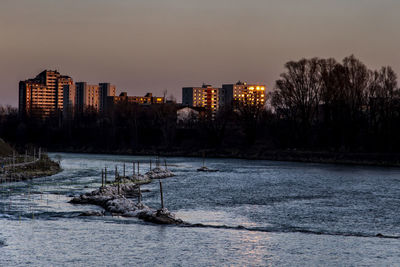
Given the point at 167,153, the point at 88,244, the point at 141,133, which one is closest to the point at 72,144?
the point at 141,133

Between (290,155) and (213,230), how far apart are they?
68642 millimetres

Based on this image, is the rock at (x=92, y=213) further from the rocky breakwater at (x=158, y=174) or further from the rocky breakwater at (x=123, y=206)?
the rocky breakwater at (x=158, y=174)

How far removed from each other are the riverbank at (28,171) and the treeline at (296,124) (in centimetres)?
4750

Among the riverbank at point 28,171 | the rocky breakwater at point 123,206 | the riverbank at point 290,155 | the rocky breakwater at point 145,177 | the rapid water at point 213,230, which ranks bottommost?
the rapid water at point 213,230

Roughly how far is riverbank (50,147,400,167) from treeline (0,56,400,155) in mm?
1194

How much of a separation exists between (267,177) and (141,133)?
76236 mm

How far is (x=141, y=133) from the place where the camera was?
432 feet

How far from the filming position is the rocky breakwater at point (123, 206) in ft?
93.0

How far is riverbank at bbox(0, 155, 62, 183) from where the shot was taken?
46.4m

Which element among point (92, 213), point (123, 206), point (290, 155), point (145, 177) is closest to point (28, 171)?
point (145, 177)

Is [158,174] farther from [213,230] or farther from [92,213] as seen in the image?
[213,230]

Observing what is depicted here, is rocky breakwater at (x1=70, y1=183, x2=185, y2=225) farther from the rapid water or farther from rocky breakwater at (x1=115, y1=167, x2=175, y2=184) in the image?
rocky breakwater at (x1=115, y1=167, x2=175, y2=184)

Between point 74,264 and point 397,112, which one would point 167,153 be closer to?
point 397,112

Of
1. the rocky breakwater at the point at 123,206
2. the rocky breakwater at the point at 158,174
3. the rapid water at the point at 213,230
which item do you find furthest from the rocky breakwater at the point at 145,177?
the rocky breakwater at the point at 123,206
